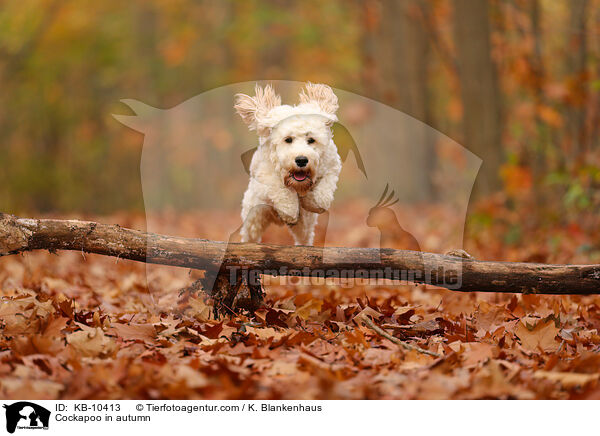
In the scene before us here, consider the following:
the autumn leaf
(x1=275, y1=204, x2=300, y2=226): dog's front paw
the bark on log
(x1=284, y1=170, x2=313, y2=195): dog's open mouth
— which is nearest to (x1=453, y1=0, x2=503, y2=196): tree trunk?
(x1=275, y1=204, x2=300, y2=226): dog's front paw

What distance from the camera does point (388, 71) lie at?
1786cm

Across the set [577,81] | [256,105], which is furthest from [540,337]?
[577,81]

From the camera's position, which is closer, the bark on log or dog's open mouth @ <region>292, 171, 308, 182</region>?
the bark on log

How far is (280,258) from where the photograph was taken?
4031mm

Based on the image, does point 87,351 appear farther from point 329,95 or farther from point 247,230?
point 329,95

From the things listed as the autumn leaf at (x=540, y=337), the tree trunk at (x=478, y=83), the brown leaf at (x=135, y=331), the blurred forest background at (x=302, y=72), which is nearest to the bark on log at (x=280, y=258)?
the autumn leaf at (x=540, y=337)

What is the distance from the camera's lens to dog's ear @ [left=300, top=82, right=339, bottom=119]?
15.5ft

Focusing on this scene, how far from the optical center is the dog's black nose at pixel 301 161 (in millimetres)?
4453

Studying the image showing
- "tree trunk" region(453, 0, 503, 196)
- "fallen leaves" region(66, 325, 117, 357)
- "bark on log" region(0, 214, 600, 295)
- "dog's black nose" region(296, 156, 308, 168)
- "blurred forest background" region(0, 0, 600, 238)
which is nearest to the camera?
"fallen leaves" region(66, 325, 117, 357)

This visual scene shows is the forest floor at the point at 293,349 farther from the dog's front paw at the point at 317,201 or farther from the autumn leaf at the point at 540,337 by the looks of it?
the dog's front paw at the point at 317,201
